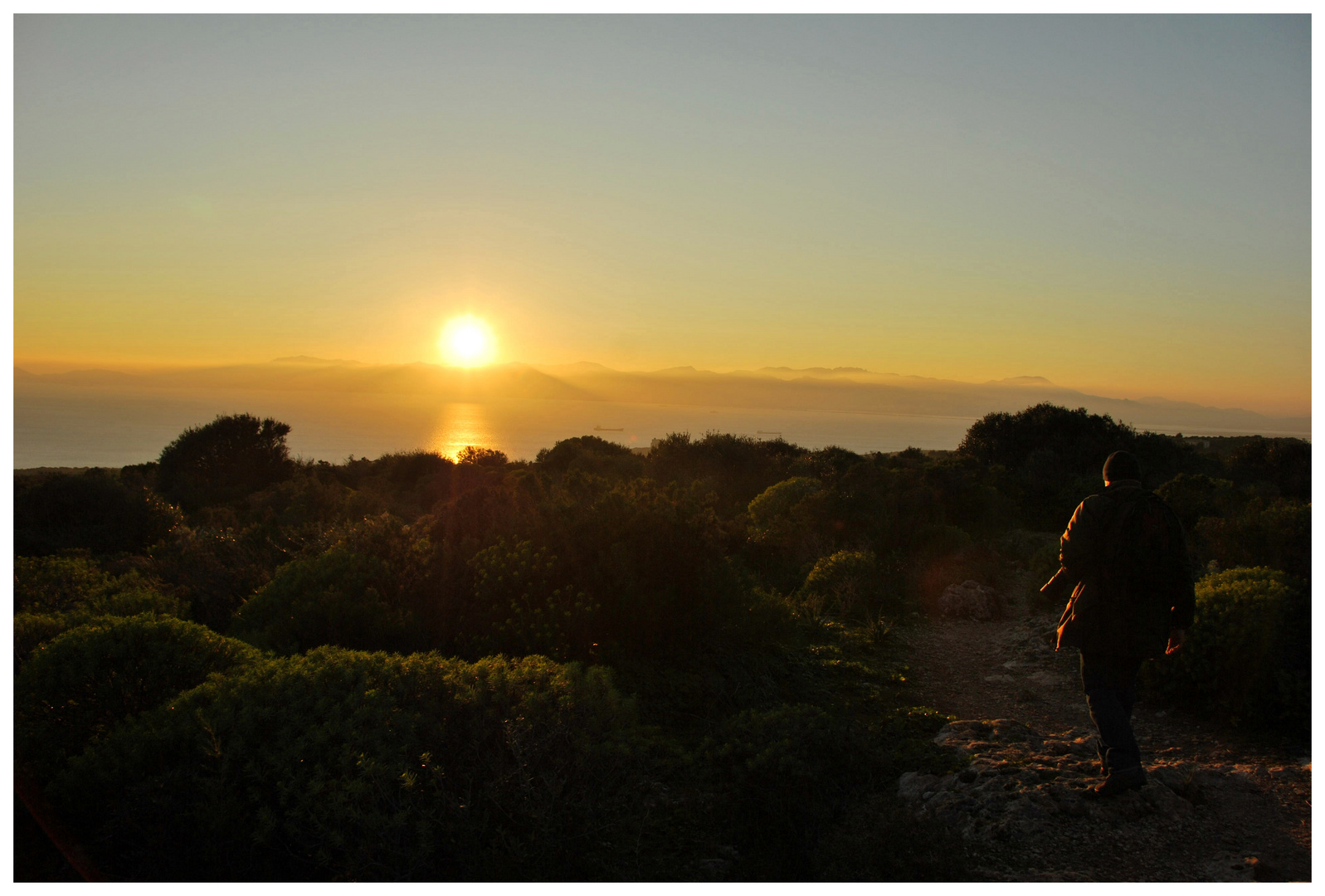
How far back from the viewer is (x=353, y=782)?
3.20 metres

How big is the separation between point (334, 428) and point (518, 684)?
61.4m

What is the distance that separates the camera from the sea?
19984mm

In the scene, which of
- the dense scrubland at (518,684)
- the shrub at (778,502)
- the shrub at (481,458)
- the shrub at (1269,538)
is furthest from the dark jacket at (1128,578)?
the shrub at (481,458)

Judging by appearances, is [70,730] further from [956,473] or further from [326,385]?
[326,385]

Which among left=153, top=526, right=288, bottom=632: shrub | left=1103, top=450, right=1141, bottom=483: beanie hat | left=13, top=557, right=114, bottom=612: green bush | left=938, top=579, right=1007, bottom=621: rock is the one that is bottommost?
left=938, top=579, right=1007, bottom=621: rock

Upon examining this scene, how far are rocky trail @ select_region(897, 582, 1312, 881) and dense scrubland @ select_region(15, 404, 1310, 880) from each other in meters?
0.27

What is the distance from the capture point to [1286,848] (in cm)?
364

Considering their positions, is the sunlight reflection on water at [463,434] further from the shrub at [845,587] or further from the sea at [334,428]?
the shrub at [845,587]

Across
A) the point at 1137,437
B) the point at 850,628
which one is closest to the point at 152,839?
the point at 850,628

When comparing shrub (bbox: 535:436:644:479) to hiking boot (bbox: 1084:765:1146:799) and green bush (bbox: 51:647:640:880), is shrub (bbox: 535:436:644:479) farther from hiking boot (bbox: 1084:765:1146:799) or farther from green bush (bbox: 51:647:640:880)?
hiking boot (bbox: 1084:765:1146:799)

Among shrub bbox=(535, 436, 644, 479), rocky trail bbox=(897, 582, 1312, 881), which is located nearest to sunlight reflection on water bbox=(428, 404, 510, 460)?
shrub bbox=(535, 436, 644, 479)

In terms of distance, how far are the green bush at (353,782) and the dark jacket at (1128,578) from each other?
2407mm

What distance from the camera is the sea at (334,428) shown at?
19984mm
